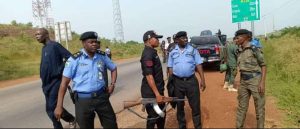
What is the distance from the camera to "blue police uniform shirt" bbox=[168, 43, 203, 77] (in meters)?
6.37

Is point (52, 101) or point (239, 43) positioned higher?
point (239, 43)

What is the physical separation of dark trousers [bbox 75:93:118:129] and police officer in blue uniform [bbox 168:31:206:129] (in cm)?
165

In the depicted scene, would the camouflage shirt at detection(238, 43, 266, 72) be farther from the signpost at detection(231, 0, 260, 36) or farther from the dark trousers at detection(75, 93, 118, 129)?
the signpost at detection(231, 0, 260, 36)

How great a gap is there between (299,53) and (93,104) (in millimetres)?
15371

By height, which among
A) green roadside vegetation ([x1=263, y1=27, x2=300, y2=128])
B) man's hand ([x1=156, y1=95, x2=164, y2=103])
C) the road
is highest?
man's hand ([x1=156, y1=95, x2=164, y2=103])

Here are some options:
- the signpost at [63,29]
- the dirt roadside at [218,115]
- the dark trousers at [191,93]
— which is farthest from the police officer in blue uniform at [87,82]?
the signpost at [63,29]

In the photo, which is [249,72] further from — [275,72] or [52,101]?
[275,72]

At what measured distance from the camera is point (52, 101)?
600 centimetres

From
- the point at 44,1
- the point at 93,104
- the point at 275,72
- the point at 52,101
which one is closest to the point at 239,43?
the point at 93,104

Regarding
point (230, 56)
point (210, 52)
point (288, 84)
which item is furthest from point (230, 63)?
point (210, 52)

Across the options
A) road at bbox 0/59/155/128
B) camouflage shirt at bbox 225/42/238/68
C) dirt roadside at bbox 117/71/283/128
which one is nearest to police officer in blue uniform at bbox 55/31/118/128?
dirt roadside at bbox 117/71/283/128

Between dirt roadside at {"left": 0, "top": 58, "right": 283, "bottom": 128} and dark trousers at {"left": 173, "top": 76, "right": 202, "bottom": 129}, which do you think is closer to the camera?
dark trousers at {"left": 173, "top": 76, "right": 202, "bottom": 129}

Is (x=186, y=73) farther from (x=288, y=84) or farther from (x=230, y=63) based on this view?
(x=288, y=84)

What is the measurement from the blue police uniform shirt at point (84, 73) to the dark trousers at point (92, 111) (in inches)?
5.3
